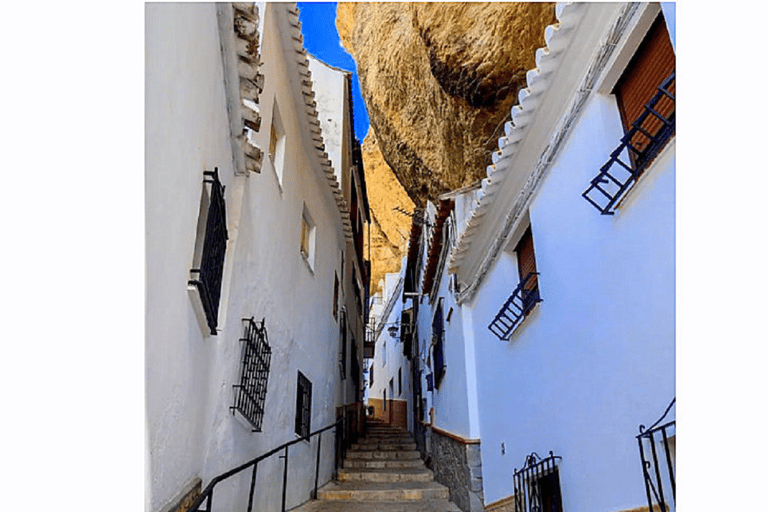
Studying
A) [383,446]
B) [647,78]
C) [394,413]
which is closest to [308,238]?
[647,78]

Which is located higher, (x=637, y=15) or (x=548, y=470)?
(x=637, y=15)

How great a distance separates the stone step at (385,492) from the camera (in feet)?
25.2

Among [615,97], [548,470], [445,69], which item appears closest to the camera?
[615,97]

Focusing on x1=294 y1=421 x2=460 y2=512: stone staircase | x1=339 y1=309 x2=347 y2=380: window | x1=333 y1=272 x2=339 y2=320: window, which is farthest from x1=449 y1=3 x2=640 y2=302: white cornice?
x1=339 y1=309 x2=347 y2=380: window

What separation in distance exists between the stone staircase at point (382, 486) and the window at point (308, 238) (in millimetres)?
2962

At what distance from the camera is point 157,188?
237cm

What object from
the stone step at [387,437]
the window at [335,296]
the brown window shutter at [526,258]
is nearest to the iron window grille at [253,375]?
the brown window shutter at [526,258]

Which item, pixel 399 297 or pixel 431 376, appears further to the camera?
pixel 399 297

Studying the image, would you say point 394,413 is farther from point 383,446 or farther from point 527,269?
point 527,269

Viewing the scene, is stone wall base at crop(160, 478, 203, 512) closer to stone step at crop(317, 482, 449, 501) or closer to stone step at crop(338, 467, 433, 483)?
stone step at crop(317, 482, 449, 501)

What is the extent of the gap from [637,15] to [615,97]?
0.60 m
